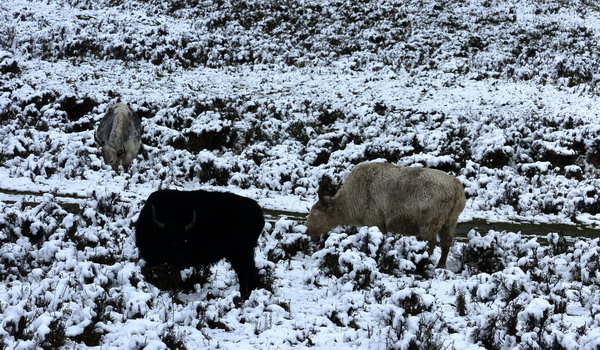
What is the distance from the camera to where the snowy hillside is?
5.53 meters

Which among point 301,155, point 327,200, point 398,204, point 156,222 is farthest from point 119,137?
point 398,204

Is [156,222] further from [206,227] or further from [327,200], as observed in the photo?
[327,200]

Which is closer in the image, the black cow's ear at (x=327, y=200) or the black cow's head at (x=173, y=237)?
the black cow's head at (x=173, y=237)

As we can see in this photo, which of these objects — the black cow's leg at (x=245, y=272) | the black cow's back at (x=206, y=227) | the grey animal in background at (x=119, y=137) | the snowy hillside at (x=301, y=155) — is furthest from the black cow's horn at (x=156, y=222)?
the grey animal in background at (x=119, y=137)

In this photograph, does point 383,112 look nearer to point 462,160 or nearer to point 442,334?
point 462,160

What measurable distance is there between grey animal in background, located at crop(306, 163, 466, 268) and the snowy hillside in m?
0.40

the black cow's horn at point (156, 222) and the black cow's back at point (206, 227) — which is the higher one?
the black cow's horn at point (156, 222)

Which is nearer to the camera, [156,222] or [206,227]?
[156,222]

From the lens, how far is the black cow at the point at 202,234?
6.38 meters

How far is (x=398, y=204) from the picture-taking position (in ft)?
27.3

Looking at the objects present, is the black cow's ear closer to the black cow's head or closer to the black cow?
the black cow

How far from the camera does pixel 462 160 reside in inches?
526

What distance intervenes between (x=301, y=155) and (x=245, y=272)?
7743mm

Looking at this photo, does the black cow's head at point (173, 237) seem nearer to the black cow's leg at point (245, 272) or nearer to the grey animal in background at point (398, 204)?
the black cow's leg at point (245, 272)
